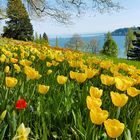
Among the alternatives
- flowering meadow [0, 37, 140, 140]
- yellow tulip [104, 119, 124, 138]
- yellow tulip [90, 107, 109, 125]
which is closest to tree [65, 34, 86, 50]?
flowering meadow [0, 37, 140, 140]

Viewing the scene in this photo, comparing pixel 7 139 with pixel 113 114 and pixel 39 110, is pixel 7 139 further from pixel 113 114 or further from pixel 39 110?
pixel 113 114

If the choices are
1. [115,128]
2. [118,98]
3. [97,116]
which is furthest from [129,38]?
[115,128]

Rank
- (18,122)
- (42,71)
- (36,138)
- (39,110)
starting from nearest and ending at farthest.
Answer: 1. (36,138)
2. (18,122)
3. (39,110)
4. (42,71)

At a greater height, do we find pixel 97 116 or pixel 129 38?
pixel 97 116

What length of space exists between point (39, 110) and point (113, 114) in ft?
1.55

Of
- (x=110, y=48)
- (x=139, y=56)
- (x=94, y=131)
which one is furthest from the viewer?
(x=110, y=48)

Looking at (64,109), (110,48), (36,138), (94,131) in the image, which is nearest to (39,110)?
(64,109)

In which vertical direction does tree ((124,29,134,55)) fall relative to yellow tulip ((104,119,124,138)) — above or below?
below

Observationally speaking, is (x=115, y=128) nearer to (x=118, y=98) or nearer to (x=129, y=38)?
(x=118, y=98)

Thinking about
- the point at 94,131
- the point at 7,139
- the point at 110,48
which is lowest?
the point at 110,48

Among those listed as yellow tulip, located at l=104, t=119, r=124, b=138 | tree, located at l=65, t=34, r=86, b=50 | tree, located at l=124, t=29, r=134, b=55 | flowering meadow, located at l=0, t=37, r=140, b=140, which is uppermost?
yellow tulip, located at l=104, t=119, r=124, b=138

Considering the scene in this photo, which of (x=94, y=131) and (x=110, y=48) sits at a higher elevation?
(x=94, y=131)

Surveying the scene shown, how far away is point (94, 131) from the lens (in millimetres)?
1912

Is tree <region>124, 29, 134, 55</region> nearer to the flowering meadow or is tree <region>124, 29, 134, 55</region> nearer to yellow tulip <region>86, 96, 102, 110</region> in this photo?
the flowering meadow
